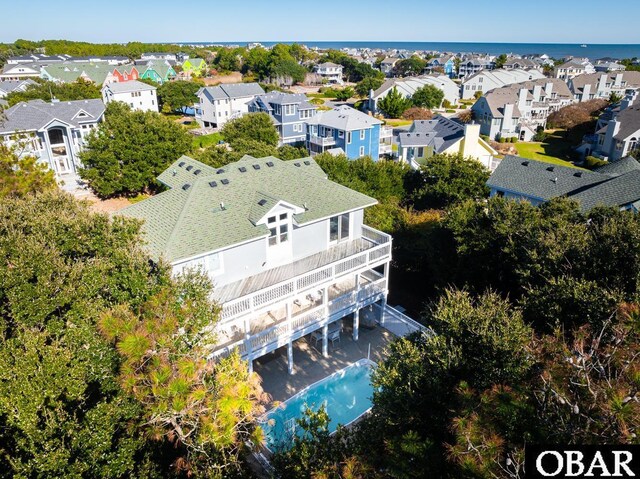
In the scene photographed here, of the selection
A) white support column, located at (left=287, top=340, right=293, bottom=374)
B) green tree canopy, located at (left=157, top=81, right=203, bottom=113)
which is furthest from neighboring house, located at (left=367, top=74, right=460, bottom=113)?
white support column, located at (left=287, top=340, right=293, bottom=374)

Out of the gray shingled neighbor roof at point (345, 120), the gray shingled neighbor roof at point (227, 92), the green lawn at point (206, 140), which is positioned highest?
the gray shingled neighbor roof at point (227, 92)

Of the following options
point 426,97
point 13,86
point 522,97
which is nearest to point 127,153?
point 13,86

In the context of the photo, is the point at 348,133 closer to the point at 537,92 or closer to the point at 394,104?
the point at 394,104

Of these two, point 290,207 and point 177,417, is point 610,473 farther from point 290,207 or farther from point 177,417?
point 290,207

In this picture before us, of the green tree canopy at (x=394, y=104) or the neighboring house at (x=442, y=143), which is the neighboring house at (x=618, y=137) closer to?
the neighboring house at (x=442, y=143)

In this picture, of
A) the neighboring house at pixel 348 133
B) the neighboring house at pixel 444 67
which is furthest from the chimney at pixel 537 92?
the neighboring house at pixel 444 67

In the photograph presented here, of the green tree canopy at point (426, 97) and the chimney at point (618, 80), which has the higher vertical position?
the chimney at point (618, 80)
